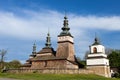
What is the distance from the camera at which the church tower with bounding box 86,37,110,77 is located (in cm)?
5403

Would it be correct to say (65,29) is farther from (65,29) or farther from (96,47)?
(96,47)

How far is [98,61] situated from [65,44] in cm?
888

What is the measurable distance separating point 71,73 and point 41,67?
9.94 metres

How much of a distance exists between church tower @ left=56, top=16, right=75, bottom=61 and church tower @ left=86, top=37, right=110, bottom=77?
183 inches

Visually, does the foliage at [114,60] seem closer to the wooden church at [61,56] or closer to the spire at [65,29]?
the wooden church at [61,56]

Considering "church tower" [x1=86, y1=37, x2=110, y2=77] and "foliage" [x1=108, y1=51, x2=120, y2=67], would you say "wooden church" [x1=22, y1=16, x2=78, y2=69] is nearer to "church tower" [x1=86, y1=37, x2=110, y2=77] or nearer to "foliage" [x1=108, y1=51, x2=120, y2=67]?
"church tower" [x1=86, y1=37, x2=110, y2=77]

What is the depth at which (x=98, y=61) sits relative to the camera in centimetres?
5491

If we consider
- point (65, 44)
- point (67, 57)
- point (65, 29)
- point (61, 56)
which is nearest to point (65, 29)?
point (65, 29)

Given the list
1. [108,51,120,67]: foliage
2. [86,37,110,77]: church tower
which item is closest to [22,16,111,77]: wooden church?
[86,37,110,77]: church tower

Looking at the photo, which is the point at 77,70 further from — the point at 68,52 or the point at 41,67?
the point at 41,67

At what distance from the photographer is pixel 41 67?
54938 mm

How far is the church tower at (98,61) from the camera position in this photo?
5403 cm

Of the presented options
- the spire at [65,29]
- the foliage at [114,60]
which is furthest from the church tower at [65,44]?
the foliage at [114,60]

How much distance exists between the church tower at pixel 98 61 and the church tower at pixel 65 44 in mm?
4643
